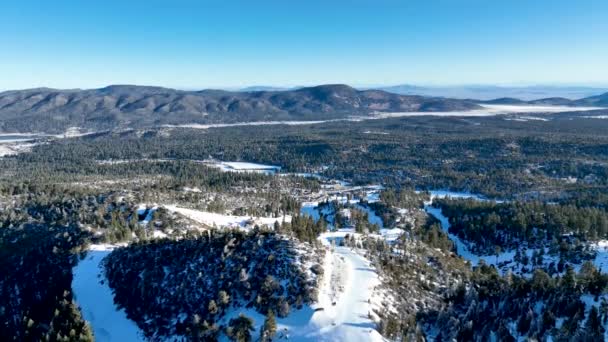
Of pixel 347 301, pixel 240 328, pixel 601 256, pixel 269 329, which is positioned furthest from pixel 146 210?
pixel 601 256

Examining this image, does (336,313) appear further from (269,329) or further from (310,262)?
(310,262)

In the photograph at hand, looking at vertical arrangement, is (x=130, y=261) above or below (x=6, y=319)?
above

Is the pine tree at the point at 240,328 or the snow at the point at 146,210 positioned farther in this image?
the snow at the point at 146,210

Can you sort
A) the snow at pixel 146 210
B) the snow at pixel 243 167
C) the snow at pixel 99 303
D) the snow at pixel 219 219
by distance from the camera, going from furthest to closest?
the snow at pixel 243 167 → the snow at pixel 219 219 → the snow at pixel 146 210 → the snow at pixel 99 303

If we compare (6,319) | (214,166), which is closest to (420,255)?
(6,319)

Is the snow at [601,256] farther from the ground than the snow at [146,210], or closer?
closer

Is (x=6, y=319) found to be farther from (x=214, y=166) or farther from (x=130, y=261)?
(x=214, y=166)

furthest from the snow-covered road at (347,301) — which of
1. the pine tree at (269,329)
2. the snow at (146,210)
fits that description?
the snow at (146,210)

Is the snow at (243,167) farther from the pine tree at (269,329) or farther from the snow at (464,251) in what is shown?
the pine tree at (269,329)
